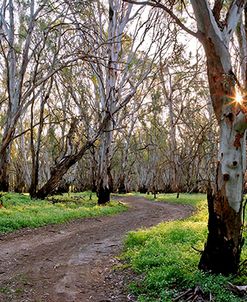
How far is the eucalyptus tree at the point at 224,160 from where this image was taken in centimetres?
617

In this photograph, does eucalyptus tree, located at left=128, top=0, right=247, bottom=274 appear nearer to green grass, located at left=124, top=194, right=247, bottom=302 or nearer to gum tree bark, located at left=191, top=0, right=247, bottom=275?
gum tree bark, located at left=191, top=0, right=247, bottom=275

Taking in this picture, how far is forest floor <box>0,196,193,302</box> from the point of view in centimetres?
614

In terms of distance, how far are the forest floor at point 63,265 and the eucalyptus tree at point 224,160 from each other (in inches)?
65.1

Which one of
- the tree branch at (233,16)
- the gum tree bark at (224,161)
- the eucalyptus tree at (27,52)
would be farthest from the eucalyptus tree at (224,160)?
the eucalyptus tree at (27,52)

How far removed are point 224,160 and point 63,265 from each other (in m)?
3.82

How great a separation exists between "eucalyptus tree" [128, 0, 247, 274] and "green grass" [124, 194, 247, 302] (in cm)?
39

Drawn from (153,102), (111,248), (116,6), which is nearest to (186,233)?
(111,248)

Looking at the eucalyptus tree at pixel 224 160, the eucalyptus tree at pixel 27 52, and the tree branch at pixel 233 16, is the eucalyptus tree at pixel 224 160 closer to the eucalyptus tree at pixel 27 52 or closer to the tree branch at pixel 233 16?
the tree branch at pixel 233 16

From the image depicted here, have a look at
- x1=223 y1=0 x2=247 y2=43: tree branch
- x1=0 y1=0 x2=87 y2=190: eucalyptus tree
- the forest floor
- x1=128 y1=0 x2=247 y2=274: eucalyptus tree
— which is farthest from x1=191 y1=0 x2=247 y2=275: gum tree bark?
x1=0 y1=0 x2=87 y2=190: eucalyptus tree

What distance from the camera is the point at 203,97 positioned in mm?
35219

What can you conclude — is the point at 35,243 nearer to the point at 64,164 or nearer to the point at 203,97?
the point at 64,164

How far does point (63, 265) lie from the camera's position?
7.78 m

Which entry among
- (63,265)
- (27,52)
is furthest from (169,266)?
(27,52)

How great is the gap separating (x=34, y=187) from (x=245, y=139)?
620 inches
